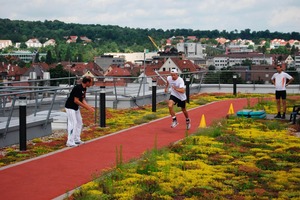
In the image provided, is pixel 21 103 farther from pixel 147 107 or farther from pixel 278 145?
pixel 147 107

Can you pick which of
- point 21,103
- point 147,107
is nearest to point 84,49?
point 147,107

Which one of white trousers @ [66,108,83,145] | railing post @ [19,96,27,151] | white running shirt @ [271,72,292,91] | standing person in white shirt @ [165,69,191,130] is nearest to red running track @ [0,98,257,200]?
white trousers @ [66,108,83,145]

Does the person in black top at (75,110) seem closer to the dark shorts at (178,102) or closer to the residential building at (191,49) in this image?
the dark shorts at (178,102)

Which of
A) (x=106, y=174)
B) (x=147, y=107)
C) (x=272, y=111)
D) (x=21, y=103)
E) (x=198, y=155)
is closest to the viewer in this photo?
(x=106, y=174)

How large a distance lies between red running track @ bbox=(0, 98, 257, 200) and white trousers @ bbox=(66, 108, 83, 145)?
30 cm

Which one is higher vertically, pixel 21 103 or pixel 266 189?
pixel 21 103

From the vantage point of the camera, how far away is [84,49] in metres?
179

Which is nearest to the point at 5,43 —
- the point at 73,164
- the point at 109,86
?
the point at 109,86

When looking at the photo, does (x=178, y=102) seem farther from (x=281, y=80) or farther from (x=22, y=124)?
(x=22, y=124)

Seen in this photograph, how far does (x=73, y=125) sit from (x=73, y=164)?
2.42m

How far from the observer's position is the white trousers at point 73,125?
13.6 meters

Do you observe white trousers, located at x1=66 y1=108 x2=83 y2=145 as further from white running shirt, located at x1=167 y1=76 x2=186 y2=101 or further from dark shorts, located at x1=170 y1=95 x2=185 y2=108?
dark shorts, located at x1=170 y1=95 x2=185 y2=108

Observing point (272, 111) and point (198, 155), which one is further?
point (272, 111)

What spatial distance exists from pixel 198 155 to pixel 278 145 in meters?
2.61
